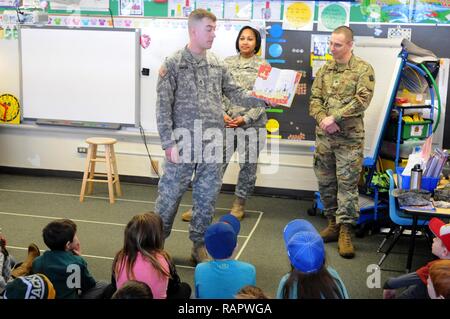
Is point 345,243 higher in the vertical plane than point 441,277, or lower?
lower

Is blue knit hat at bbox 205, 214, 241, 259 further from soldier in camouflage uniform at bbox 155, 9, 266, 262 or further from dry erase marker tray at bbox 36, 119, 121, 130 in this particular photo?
dry erase marker tray at bbox 36, 119, 121, 130

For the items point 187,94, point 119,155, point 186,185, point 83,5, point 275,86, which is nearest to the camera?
point 187,94

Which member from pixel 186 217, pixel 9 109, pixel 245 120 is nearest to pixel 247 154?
pixel 245 120

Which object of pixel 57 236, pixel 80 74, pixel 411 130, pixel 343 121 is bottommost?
pixel 57 236

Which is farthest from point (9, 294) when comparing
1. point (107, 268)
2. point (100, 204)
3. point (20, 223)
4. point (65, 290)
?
point (100, 204)

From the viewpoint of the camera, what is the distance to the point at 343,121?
15.2 feet

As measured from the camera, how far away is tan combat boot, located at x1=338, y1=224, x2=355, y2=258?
179 inches

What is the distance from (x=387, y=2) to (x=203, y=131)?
2631mm

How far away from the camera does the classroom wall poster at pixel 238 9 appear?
598 centimetres

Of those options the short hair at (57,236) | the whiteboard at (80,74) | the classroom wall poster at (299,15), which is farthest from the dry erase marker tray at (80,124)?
the short hair at (57,236)

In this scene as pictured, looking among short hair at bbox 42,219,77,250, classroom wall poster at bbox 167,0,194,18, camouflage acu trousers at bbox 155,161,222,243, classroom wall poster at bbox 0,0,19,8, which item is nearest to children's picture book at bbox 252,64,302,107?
camouflage acu trousers at bbox 155,161,222,243

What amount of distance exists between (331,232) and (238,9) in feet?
8.04

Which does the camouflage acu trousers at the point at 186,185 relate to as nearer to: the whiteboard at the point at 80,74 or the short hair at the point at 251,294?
the short hair at the point at 251,294

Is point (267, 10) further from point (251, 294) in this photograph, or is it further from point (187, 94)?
point (251, 294)
